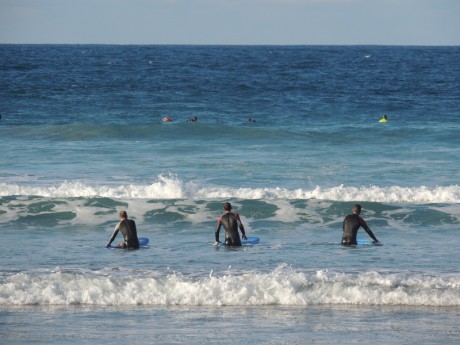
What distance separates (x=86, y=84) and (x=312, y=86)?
16.7m

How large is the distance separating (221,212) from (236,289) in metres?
9.21

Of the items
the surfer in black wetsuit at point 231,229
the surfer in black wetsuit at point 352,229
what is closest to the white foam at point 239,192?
the surfer in black wetsuit at point 231,229

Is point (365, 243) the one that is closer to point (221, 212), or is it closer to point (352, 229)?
point (352, 229)

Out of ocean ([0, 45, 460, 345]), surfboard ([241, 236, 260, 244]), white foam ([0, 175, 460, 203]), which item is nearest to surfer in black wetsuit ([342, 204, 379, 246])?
ocean ([0, 45, 460, 345])

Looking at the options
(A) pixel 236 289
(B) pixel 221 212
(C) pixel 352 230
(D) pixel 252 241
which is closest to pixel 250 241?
(D) pixel 252 241

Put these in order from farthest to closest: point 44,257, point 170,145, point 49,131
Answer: point 49,131 < point 170,145 < point 44,257

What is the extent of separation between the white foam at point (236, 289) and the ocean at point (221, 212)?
0.12ft

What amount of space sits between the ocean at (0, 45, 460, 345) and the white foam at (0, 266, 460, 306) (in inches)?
1.5

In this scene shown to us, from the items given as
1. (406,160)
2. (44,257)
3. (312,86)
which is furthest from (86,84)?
(44,257)

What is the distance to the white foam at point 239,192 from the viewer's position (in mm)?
28203

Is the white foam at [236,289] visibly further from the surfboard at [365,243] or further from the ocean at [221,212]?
the surfboard at [365,243]

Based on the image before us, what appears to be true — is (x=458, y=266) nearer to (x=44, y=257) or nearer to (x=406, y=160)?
(x=44, y=257)

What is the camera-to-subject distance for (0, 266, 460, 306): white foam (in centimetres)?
1675

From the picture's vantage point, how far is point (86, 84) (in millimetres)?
66438
